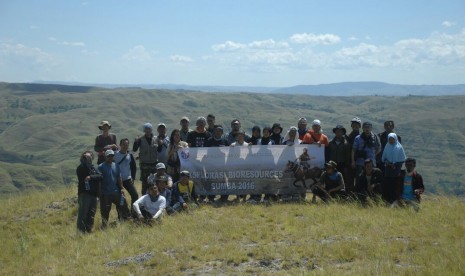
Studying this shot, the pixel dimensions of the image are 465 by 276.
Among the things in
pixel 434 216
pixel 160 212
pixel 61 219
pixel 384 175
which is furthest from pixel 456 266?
pixel 61 219

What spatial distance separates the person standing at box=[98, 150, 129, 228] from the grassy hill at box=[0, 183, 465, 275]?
613 mm

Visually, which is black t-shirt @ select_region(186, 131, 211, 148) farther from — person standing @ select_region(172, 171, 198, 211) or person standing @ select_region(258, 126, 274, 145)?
person standing @ select_region(258, 126, 274, 145)

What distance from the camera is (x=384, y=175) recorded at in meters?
12.6

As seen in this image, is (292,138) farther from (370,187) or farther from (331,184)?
(370,187)

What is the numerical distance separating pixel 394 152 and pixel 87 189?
809 centimetres

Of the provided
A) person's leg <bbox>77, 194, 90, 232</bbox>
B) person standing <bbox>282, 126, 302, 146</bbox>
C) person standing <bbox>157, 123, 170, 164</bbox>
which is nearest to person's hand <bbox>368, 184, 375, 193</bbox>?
person standing <bbox>282, 126, 302, 146</bbox>

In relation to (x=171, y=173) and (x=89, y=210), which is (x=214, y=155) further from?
(x=89, y=210)

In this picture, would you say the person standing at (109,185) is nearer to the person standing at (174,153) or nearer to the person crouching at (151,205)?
the person crouching at (151,205)

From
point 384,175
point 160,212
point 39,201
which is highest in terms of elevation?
point 384,175

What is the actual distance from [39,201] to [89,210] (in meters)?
5.69

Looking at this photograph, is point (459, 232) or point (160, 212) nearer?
point (459, 232)

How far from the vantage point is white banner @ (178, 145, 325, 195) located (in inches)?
552

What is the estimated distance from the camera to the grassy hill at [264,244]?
8344 mm

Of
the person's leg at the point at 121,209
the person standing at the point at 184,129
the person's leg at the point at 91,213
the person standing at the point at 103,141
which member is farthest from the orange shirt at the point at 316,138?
the person's leg at the point at 91,213
